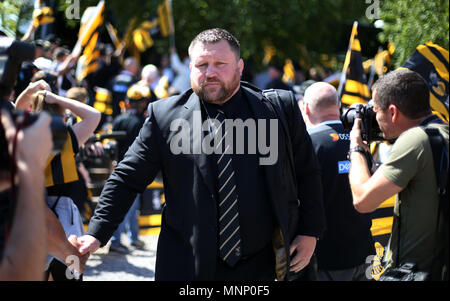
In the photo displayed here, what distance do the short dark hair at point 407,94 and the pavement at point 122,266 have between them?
4.31 m

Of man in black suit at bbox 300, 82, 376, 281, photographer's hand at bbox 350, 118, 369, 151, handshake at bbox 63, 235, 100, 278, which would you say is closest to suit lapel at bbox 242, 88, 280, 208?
photographer's hand at bbox 350, 118, 369, 151

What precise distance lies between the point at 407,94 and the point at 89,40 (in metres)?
7.34

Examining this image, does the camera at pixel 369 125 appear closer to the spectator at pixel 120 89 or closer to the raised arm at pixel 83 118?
the raised arm at pixel 83 118

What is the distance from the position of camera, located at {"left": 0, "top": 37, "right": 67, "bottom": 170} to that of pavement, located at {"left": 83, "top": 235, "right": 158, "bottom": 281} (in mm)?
4607

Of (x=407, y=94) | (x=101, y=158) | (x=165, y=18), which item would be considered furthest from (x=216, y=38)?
(x=165, y=18)

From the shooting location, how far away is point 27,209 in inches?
81.6

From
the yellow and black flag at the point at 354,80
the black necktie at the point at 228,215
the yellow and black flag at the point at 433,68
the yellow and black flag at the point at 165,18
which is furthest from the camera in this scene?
the yellow and black flag at the point at 165,18

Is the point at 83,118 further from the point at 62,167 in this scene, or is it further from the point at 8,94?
the point at 8,94

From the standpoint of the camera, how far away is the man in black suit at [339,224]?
469 centimetres

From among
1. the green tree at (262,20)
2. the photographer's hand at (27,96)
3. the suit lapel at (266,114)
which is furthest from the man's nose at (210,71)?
the green tree at (262,20)
